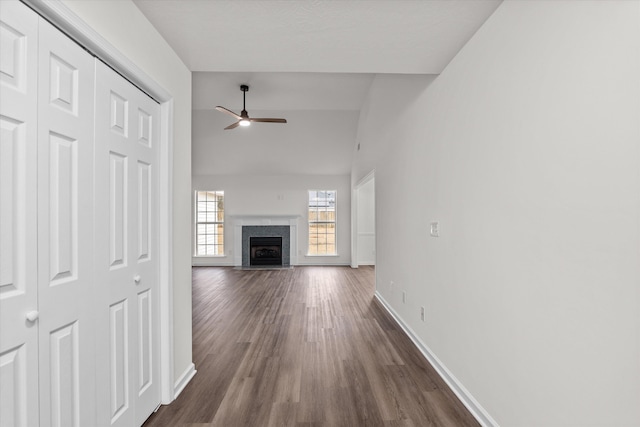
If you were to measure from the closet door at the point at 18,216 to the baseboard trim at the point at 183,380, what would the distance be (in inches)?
43.5

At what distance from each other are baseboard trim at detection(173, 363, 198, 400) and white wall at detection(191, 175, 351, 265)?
19.7 ft

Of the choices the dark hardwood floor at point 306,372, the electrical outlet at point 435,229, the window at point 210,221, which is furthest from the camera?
the window at point 210,221

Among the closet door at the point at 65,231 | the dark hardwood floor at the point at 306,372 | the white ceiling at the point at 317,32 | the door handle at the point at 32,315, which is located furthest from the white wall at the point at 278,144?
the door handle at the point at 32,315

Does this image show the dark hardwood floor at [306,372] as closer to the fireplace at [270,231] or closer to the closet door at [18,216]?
the closet door at [18,216]

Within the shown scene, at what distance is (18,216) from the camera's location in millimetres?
1082

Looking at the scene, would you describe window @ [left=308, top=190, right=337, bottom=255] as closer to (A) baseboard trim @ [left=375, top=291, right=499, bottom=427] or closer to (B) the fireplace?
(B) the fireplace

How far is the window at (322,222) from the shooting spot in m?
8.52

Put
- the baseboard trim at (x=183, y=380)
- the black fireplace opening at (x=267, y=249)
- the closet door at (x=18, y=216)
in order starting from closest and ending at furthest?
the closet door at (x=18, y=216), the baseboard trim at (x=183, y=380), the black fireplace opening at (x=267, y=249)

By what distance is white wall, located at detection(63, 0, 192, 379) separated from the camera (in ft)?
5.09

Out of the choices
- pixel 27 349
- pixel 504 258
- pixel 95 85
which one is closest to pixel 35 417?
pixel 27 349

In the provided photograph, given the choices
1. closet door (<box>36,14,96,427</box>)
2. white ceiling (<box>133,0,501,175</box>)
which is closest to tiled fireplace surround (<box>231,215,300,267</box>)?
white ceiling (<box>133,0,501,175</box>)

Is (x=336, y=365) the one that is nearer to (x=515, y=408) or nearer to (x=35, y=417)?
(x=515, y=408)

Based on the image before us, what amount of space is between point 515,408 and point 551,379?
0.34m

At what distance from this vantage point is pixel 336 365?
8.59ft
